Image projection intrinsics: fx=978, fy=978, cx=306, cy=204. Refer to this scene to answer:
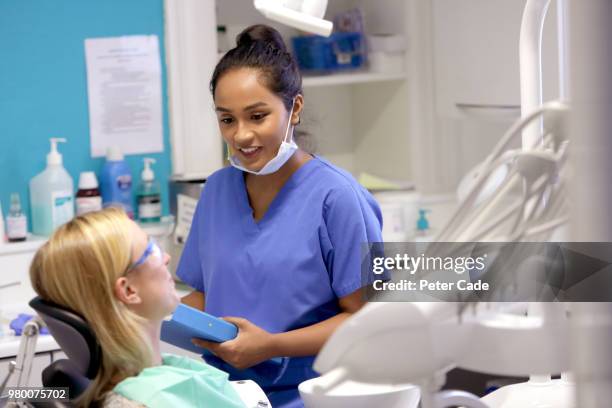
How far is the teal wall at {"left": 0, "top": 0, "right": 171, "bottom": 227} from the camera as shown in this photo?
2.68m

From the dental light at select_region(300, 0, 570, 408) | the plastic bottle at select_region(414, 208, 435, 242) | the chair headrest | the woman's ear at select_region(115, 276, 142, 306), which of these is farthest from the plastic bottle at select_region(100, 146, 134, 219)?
the dental light at select_region(300, 0, 570, 408)

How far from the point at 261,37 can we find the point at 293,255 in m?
0.45

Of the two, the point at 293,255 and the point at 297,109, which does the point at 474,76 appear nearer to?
the point at 297,109

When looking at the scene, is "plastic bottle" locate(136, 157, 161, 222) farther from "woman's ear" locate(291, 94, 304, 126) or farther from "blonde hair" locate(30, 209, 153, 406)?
"blonde hair" locate(30, 209, 153, 406)

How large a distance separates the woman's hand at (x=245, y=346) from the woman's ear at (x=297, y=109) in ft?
1.35

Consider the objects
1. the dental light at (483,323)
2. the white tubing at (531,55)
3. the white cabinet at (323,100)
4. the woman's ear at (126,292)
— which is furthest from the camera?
the white cabinet at (323,100)

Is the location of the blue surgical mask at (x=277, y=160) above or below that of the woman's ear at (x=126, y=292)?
above

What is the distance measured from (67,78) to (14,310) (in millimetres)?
669

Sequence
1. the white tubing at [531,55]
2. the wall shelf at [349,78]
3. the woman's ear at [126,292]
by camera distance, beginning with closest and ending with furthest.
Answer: the woman's ear at [126,292] < the white tubing at [531,55] < the wall shelf at [349,78]

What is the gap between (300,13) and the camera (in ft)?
5.87

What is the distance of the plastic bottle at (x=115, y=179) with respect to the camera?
2.77m

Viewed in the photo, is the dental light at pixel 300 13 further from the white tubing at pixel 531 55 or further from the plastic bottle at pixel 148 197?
the plastic bottle at pixel 148 197

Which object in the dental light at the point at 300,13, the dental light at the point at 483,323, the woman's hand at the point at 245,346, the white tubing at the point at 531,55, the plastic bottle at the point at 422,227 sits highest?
the dental light at the point at 300,13

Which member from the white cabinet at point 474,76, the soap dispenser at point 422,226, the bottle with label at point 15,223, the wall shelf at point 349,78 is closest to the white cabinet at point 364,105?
the wall shelf at point 349,78
